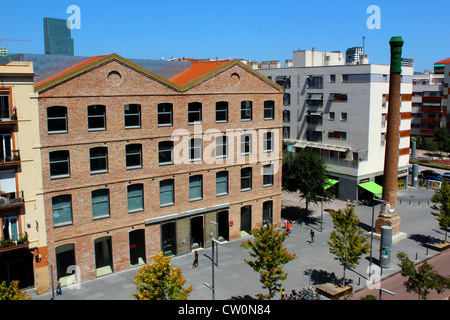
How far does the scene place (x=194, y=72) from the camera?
3831 centimetres

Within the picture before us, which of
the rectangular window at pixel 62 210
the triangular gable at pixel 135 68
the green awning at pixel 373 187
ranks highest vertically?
the triangular gable at pixel 135 68

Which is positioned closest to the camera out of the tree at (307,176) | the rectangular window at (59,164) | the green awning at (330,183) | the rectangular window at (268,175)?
the rectangular window at (59,164)

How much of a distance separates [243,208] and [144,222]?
10339mm

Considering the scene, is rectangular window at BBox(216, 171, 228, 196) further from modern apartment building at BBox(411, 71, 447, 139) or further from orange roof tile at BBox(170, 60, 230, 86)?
modern apartment building at BBox(411, 71, 447, 139)

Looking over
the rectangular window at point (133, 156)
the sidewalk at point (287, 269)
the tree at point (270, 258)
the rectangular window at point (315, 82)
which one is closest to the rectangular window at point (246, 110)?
the rectangular window at point (133, 156)

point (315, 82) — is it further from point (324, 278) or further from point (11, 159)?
point (11, 159)

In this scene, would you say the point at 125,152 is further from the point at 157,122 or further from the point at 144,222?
the point at 144,222

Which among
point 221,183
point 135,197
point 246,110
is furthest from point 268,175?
point 135,197

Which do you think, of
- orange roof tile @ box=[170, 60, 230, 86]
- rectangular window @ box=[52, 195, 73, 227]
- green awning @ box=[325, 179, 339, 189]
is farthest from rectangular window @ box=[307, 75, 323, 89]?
rectangular window @ box=[52, 195, 73, 227]

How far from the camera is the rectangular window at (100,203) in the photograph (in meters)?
30.6

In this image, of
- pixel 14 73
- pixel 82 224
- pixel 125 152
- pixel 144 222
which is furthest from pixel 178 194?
pixel 14 73

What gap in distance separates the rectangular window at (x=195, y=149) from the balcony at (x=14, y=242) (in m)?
13.8

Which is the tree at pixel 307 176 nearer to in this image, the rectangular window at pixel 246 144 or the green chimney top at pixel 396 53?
the rectangular window at pixel 246 144

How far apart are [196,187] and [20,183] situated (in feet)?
45.4
